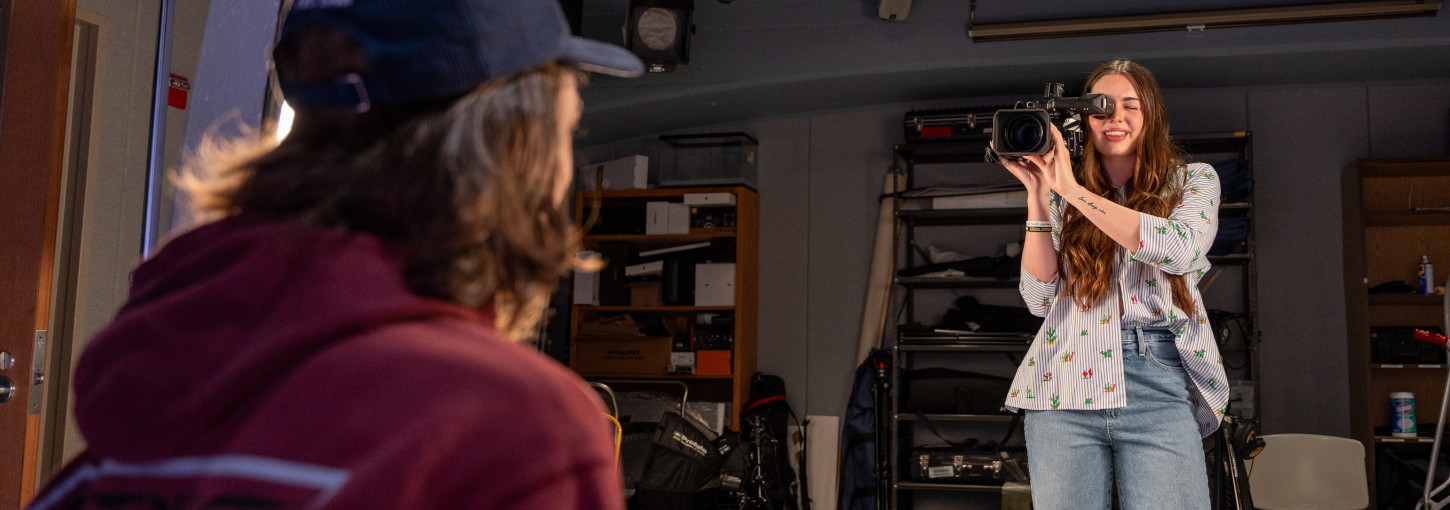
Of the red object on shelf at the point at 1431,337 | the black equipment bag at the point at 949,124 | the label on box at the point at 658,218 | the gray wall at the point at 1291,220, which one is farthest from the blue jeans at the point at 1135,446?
the label on box at the point at 658,218

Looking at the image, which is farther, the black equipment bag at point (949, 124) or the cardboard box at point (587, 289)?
the cardboard box at point (587, 289)

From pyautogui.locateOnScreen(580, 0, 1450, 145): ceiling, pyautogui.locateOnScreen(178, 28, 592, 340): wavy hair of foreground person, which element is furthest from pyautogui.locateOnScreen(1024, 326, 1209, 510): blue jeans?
pyautogui.locateOnScreen(580, 0, 1450, 145): ceiling

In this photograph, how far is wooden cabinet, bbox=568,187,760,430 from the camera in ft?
17.7

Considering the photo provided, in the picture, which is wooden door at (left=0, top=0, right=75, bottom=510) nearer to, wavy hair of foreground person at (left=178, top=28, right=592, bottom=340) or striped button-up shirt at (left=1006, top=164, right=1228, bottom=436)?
wavy hair of foreground person at (left=178, top=28, right=592, bottom=340)

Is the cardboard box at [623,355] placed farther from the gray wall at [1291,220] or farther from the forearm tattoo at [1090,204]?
the forearm tattoo at [1090,204]

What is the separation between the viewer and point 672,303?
549 centimetres

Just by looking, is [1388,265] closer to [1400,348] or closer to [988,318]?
[1400,348]

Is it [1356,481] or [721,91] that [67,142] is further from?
[1356,481]

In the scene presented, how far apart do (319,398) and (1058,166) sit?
1467mm

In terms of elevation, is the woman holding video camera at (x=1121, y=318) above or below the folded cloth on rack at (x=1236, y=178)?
below

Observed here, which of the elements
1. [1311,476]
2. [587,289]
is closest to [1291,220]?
[1311,476]

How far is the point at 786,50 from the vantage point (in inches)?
198

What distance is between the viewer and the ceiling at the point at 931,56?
437 centimetres

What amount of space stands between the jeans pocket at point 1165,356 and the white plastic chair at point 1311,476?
2651mm
